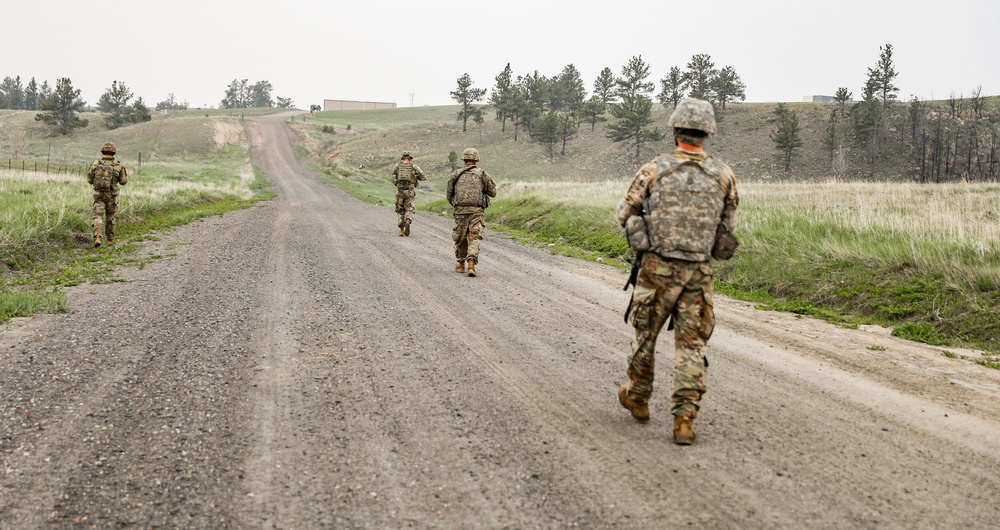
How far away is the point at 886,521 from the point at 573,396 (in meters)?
2.39

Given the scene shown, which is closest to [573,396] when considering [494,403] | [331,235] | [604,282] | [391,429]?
[494,403]

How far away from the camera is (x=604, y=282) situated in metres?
11.5

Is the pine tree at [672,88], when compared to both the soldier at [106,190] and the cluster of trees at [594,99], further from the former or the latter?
the soldier at [106,190]

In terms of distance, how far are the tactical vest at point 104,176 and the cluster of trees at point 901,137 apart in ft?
208

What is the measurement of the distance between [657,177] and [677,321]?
1.04m

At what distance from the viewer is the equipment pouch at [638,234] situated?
4645mm

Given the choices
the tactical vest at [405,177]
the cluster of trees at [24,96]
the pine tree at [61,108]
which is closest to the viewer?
the tactical vest at [405,177]

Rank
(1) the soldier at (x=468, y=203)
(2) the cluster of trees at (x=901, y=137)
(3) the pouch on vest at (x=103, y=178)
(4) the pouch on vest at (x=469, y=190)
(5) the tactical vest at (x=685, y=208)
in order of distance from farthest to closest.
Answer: (2) the cluster of trees at (x=901, y=137), (3) the pouch on vest at (x=103, y=178), (4) the pouch on vest at (x=469, y=190), (1) the soldier at (x=468, y=203), (5) the tactical vest at (x=685, y=208)

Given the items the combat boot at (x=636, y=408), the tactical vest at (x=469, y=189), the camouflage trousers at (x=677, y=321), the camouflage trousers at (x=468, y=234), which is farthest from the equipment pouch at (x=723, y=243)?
the tactical vest at (x=469, y=189)

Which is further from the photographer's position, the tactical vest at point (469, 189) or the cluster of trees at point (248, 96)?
the cluster of trees at point (248, 96)

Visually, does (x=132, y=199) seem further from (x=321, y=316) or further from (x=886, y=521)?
(x=886, y=521)

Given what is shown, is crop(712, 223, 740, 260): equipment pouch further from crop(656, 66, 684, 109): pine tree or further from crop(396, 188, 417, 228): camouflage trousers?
crop(656, 66, 684, 109): pine tree

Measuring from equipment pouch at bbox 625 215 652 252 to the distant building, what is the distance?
150 m

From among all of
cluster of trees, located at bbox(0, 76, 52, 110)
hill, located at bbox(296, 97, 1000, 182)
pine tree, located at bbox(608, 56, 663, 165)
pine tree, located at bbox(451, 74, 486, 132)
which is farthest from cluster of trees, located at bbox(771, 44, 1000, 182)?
cluster of trees, located at bbox(0, 76, 52, 110)
